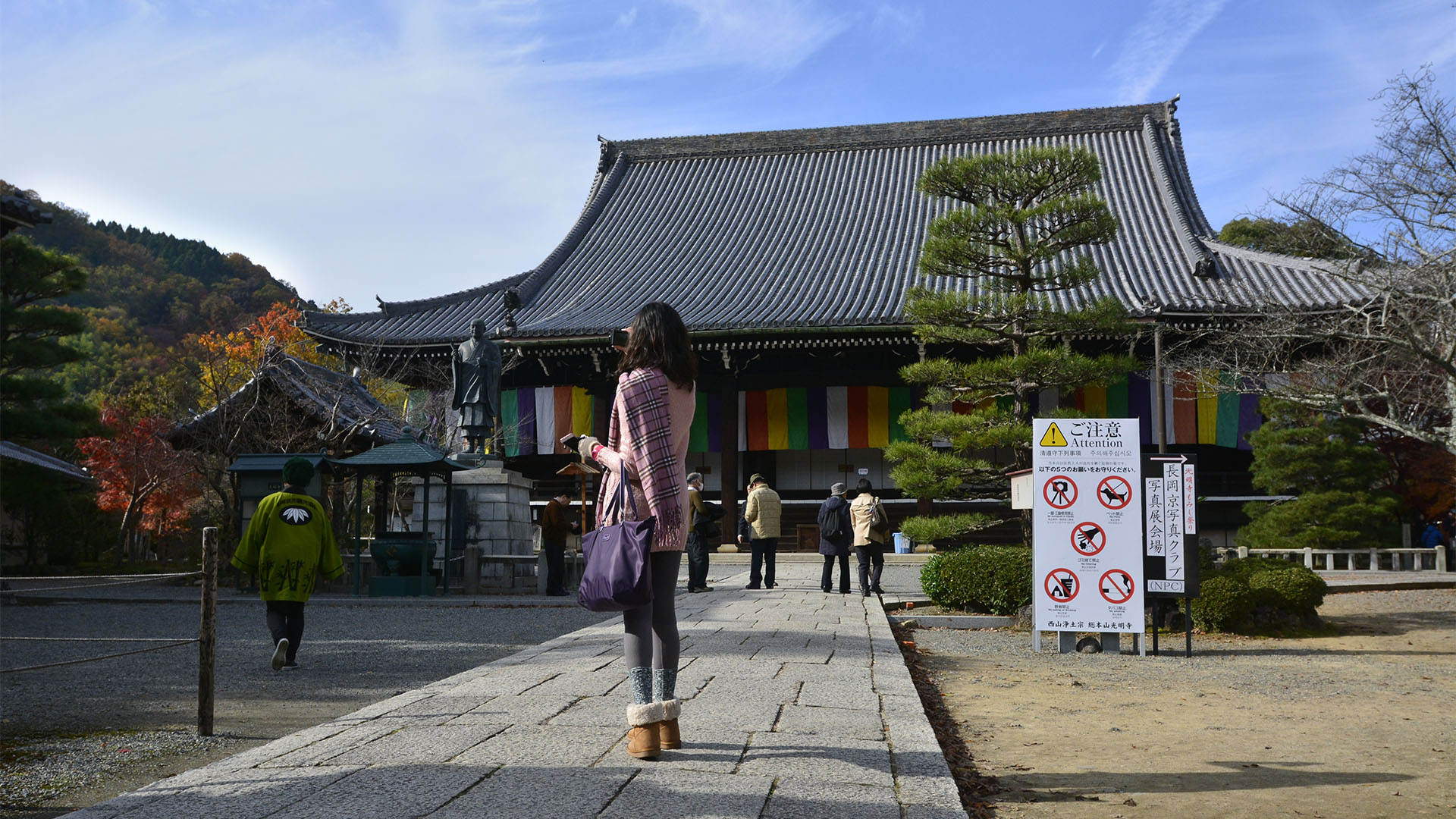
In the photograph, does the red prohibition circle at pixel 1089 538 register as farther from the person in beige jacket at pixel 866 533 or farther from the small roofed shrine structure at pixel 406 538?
the small roofed shrine structure at pixel 406 538

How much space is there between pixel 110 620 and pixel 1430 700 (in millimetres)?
10869

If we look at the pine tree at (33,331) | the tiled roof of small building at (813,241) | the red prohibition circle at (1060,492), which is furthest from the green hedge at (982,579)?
the pine tree at (33,331)

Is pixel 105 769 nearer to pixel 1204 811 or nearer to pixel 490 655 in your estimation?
pixel 490 655

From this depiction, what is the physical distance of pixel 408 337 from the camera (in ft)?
68.2

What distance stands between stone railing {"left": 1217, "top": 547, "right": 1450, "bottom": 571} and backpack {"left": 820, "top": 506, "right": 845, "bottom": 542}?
757 centimetres

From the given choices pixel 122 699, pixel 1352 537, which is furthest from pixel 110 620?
pixel 1352 537

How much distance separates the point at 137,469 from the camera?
2169 cm

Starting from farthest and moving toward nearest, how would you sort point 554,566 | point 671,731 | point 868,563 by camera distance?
point 554,566
point 868,563
point 671,731

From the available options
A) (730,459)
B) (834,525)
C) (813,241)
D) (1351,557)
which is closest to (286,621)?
(834,525)

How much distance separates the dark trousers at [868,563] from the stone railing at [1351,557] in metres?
7.02

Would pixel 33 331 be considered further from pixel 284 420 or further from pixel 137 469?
pixel 137 469

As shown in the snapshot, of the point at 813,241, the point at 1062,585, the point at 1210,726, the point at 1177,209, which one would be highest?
the point at 1177,209

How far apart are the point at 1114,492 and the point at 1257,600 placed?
10.4 ft

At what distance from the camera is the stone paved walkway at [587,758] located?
2852 millimetres
